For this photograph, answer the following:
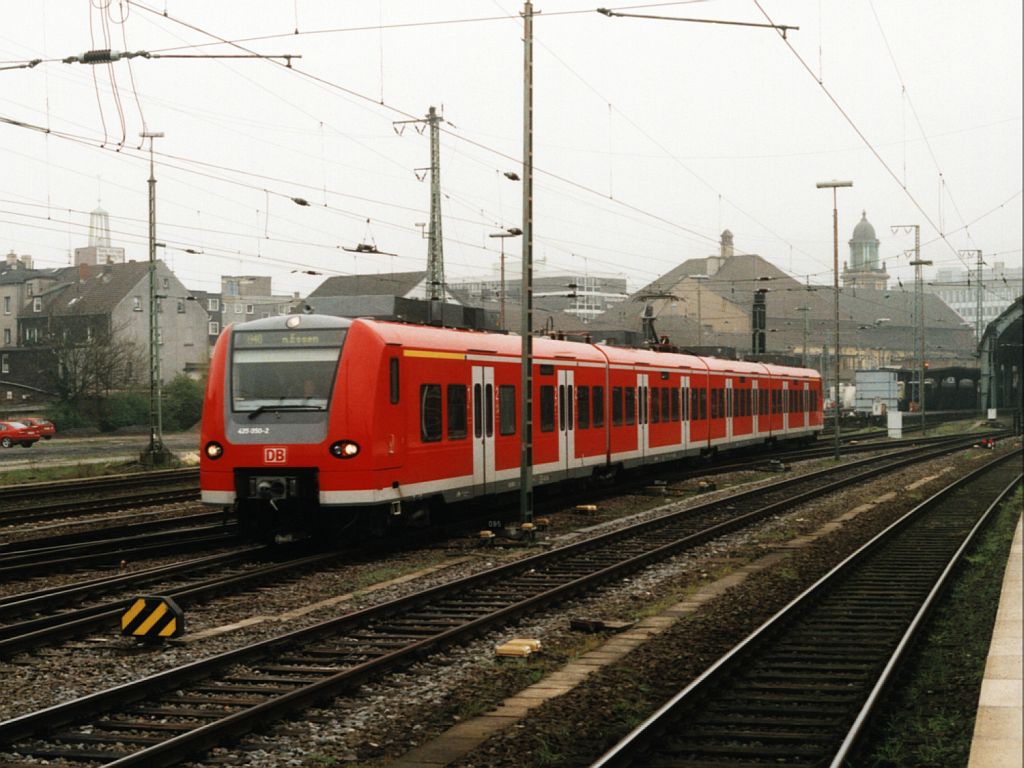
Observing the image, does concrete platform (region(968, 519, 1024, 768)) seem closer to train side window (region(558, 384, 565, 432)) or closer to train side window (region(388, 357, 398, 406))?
train side window (region(388, 357, 398, 406))

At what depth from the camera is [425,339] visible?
18.1 meters

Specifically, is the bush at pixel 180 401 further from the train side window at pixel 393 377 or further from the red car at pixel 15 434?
the train side window at pixel 393 377

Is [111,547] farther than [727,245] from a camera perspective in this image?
No

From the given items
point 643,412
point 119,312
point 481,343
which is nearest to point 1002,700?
point 481,343

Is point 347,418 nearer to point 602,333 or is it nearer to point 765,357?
point 602,333

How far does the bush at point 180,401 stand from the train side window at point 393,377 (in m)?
46.1

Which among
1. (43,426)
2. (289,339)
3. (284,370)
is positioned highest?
(289,339)

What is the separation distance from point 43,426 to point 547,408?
39.1m

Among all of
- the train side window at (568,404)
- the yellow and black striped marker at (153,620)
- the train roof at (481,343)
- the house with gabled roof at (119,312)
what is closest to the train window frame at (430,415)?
the train roof at (481,343)

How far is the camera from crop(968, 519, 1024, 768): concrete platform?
7254 mm

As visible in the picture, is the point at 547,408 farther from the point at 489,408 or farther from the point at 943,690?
the point at 943,690

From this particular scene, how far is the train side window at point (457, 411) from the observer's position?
738 inches

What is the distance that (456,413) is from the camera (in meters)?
19.0

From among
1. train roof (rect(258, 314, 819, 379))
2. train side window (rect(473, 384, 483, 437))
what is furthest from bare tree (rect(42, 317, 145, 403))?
train side window (rect(473, 384, 483, 437))
